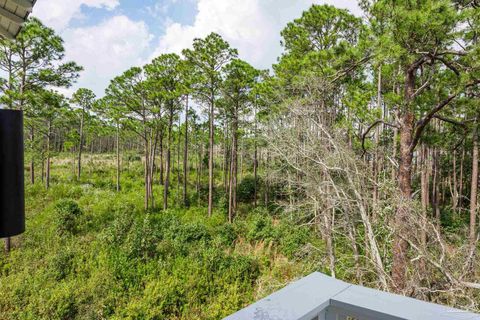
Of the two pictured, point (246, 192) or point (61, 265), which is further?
point (246, 192)

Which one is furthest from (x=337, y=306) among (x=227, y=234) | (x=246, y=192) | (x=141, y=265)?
(x=246, y=192)

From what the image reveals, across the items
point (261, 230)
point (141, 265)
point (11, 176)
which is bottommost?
point (141, 265)

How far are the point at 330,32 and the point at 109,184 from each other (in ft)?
45.0

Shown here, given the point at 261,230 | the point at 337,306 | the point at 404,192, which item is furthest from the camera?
the point at 261,230

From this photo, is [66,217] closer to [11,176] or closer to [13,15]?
[13,15]

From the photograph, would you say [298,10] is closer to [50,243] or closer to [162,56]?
[162,56]

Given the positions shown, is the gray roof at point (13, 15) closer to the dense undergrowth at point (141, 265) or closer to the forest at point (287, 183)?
the forest at point (287, 183)

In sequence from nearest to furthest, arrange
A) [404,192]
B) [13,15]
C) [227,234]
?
[13,15] → [404,192] → [227,234]

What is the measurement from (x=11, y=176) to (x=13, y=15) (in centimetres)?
78

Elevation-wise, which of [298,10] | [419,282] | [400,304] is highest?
[298,10]

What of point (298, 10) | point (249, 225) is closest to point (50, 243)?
point (249, 225)

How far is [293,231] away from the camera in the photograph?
9383 millimetres

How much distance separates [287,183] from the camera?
8.91 m

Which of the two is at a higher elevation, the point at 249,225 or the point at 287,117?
the point at 287,117
